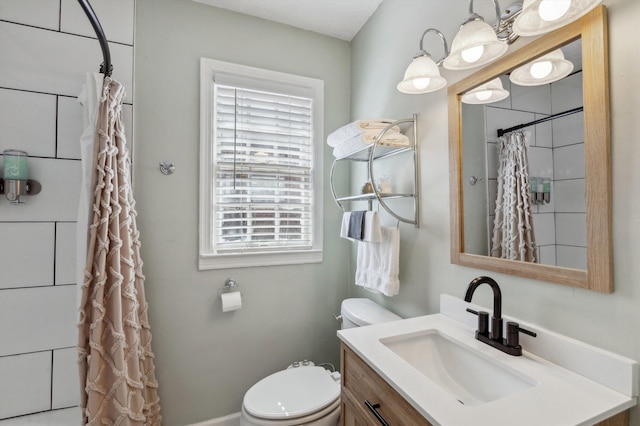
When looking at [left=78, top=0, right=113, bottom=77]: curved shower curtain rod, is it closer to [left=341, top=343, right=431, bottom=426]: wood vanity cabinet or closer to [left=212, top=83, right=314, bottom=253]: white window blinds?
[left=212, top=83, right=314, bottom=253]: white window blinds

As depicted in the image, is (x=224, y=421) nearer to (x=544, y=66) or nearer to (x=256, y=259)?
(x=256, y=259)

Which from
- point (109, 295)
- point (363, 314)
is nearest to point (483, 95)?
point (363, 314)

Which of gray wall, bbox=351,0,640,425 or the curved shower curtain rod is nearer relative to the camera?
gray wall, bbox=351,0,640,425

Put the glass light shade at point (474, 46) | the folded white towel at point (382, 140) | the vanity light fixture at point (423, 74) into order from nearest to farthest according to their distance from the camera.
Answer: the glass light shade at point (474, 46) → the vanity light fixture at point (423, 74) → the folded white towel at point (382, 140)

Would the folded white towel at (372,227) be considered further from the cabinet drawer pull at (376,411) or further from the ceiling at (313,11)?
the ceiling at (313,11)

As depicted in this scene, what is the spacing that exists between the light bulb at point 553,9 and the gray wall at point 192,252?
1.42m

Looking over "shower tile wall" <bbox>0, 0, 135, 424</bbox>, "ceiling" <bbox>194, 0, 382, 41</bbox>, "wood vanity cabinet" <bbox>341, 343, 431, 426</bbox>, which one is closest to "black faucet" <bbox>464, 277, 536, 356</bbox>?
"wood vanity cabinet" <bbox>341, 343, 431, 426</bbox>

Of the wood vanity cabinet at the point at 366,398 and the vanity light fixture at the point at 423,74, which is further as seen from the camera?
the vanity light fixture at the point at 423,74

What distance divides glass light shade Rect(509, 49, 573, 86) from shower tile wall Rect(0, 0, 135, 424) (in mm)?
1902

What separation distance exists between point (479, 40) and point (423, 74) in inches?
9.3

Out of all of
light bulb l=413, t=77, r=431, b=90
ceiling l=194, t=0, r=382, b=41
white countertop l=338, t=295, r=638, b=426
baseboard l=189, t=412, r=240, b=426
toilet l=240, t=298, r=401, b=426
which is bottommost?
baseboard l=189, t=412, r=240, b=426

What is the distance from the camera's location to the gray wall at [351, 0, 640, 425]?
708mm

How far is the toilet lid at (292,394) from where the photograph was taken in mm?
1272

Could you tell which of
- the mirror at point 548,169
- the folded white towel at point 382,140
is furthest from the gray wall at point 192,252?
the mirror at point 548,169
